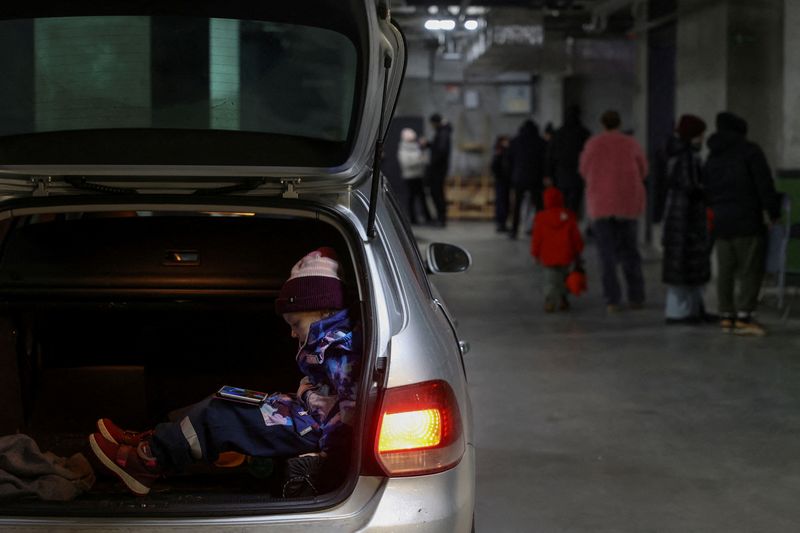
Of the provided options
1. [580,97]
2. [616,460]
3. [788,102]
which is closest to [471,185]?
[580,97]

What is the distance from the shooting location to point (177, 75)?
396 centimetres

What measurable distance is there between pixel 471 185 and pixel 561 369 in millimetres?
19508

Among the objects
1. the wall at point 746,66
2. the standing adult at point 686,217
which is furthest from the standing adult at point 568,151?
the standing adult at point 686,217

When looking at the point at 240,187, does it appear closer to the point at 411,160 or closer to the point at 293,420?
the point at 293,420

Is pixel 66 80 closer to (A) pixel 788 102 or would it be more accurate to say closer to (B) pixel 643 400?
(B) pixel 643 400

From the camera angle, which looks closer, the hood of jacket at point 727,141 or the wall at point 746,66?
the hood of jacket at point 727,141

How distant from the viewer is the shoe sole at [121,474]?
344 centimetres

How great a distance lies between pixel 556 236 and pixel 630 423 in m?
4.01

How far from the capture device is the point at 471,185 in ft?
89.4

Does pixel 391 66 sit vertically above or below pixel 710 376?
above

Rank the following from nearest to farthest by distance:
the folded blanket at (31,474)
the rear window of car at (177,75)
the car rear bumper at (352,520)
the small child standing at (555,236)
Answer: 1. the car rear bumper at (352,520)
2. the folded blanket at (31,474)
3. the rear window of car at (177,75)
4. the small child standing at (555,236)

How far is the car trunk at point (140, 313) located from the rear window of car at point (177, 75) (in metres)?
0.56

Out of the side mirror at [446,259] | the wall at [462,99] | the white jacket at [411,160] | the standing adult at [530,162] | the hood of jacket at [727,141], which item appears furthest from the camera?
the wall at [462,99]

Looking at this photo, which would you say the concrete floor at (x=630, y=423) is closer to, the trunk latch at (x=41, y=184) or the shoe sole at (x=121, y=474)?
the shoe sole at (x=121, y=474)
